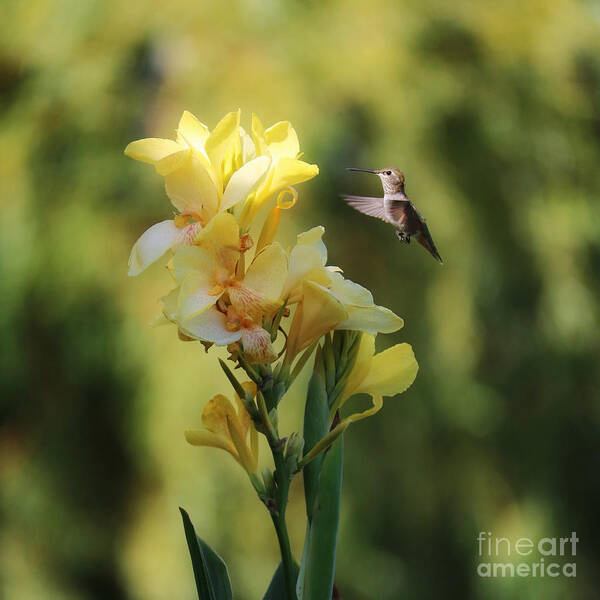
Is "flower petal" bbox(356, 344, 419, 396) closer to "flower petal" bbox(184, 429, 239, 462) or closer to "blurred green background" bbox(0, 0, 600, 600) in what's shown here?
"flower petal" bbox(184, 429, 239, 462)

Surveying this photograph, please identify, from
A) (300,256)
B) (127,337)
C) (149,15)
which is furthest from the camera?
(149,15)

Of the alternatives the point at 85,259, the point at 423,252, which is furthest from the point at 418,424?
the point at 85,259

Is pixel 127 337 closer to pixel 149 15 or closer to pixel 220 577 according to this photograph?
pixel 149 15

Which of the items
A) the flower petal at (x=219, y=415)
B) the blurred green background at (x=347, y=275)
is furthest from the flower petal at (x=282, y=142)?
the blurred green background at (x=347, y=275)

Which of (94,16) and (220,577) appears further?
(94,16)

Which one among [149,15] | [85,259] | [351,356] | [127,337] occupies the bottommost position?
[351,356]

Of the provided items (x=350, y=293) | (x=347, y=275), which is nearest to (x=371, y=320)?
(x=350, y=293)
